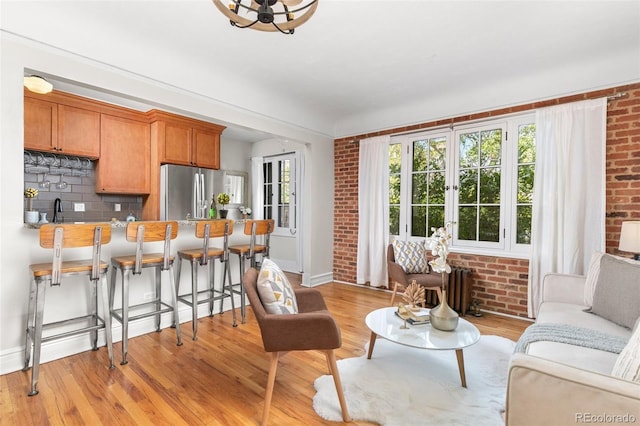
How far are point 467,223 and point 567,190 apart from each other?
1.07 meters

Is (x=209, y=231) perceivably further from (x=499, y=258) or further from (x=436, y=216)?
(x=499, y=258)

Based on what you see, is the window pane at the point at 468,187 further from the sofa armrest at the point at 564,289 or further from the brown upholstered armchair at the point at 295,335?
the brown upholstered armchair at the point at 295,335

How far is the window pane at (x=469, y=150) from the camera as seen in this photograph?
382cm

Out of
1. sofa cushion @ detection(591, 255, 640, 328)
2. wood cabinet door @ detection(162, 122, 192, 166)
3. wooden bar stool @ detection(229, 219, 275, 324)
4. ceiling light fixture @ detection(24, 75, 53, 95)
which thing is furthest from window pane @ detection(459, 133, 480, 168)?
ceiling light fixture @ detection(24, 75, 53, 95)

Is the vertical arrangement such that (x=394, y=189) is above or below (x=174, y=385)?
above

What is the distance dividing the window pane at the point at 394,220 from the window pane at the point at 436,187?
53 centimetres

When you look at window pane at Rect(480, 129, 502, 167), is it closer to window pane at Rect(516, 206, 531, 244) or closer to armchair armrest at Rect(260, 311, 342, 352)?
window pane at Rect(516, 206, 531, 244)

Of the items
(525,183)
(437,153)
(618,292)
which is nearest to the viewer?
(618,292)

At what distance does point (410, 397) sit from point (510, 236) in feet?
8.13

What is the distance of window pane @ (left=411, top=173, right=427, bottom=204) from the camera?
426cm

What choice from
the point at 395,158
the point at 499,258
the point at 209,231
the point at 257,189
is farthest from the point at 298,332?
the point at 257,189

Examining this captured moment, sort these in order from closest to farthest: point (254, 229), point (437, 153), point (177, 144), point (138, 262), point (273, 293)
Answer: point (273, 293), point (138, 262), point (254, 229), point (437, 153), point (177, 144)

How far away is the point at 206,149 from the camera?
504cm

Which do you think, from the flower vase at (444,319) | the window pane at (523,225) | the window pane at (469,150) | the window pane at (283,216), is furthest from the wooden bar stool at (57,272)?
the window pane at (523,225)
